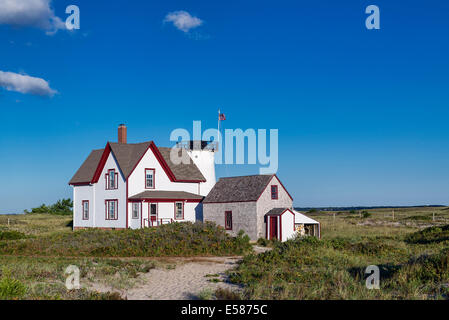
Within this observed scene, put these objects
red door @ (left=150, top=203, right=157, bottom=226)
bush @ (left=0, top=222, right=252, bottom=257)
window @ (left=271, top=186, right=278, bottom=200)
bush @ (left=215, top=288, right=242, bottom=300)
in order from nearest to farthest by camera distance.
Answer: bush @ (left=215, top=288, right=242, bottom=300) → bush @ (left=0, top=222, right=252, bottom=257) → window @ (left=271, top=186, right=278, bottom=200) → red door @ (left=150, top=203, right=157, bottom=226)

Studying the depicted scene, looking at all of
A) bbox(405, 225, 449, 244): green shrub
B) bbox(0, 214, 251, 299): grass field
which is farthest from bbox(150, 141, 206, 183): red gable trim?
bbox(405, 225, 449, 244): green shrub

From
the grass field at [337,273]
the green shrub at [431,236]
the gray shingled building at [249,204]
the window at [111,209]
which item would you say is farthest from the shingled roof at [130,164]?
the green shrub at [431,236]

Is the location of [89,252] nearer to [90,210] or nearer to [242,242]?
[242,242]

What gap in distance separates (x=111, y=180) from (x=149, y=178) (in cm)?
330

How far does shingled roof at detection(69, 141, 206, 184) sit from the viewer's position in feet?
128

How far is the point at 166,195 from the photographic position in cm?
3872

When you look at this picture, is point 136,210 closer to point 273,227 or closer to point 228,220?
point 228,220

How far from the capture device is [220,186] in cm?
3853

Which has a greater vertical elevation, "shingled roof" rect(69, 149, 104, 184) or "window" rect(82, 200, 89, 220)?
"shingled roof" rect(69, 149, 104, 184)

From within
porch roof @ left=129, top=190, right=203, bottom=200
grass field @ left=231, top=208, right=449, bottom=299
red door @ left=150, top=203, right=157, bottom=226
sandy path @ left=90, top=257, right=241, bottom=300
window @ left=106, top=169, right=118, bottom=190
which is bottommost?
sandy path @ left=90, top=257, right=241, bottom=300

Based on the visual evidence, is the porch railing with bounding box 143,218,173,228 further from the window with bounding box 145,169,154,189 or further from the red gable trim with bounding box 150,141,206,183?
the red gable trim with bounding box 150,141,206,183

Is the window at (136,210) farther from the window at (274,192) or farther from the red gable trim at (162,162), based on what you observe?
the window at (274,192)

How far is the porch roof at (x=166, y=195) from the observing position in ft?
122
